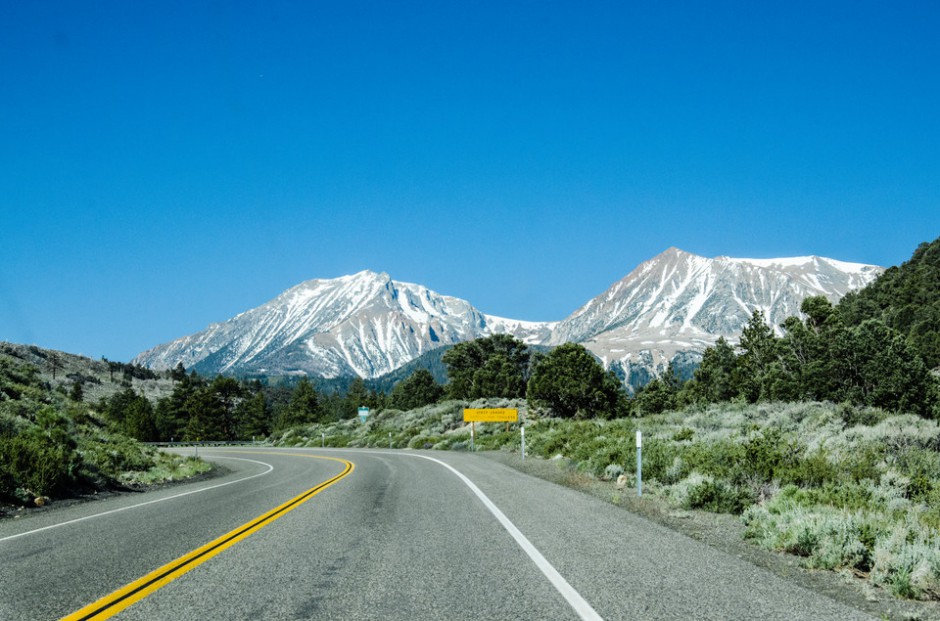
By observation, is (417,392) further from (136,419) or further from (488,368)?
(136,419)

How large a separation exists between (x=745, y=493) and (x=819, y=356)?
6212 centimetres

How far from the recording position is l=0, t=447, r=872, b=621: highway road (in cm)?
543

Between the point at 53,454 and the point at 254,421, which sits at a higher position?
the point at 53,454

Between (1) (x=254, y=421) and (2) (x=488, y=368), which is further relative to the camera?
(1) (x=254, y=421)

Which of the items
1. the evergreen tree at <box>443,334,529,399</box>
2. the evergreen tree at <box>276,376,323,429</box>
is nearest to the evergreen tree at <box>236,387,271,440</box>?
the evergreen tree at <box>276,376,323,429</box>

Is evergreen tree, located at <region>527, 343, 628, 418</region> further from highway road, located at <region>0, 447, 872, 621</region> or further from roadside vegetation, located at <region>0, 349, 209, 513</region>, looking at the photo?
highway road, located at <region>0, 447, 872, 621</region>

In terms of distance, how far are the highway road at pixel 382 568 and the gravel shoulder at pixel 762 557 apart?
0.30 meters

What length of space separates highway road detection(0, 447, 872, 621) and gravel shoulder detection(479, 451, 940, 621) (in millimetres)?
302

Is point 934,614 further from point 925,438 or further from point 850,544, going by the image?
point 925,438

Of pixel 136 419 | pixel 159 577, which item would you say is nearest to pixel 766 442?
pixel 159 577

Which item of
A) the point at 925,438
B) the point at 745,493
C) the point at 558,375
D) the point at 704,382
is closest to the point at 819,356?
the point at 558,375

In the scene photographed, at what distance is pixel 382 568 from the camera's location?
6.88 metres

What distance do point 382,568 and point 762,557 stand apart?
4207 millimetres

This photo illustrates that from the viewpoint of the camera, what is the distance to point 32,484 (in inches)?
590
